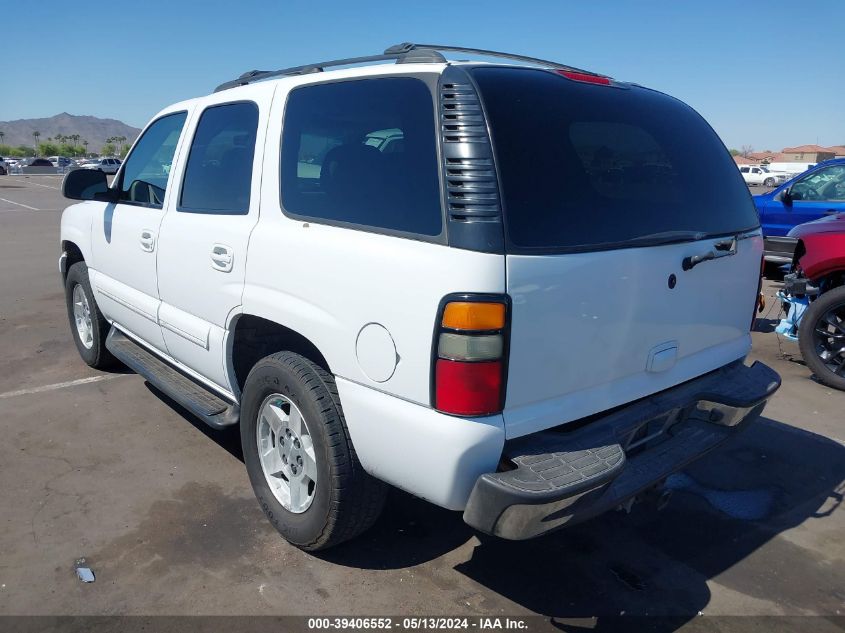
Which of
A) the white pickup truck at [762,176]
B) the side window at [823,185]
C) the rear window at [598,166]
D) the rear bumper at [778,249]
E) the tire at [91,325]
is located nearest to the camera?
the rear window at [598,166]

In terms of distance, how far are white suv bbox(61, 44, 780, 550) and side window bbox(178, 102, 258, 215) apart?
2 cm

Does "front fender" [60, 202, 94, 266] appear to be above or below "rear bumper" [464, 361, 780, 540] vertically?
above

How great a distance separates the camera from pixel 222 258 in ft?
10.9

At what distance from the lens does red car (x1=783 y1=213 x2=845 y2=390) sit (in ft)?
18.5

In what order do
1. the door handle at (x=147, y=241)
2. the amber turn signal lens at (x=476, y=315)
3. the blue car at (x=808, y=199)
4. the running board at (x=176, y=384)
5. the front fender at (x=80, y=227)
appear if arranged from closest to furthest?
the amber turn signal lens at (x=476, y=315) < the running board at (x=176, y=384) < the door handle at (x=147, y=241) < the front fender at (x=80, y=227) < the blue car at (x=808, y=199)

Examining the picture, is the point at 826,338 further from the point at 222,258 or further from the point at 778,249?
the point at 222,258

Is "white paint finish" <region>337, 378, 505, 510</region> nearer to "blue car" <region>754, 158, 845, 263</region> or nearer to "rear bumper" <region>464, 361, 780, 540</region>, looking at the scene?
"rear bumper" <region>464, 361, 780, 540</region>

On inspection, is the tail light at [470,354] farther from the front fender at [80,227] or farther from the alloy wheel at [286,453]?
the front fender at [80,227]

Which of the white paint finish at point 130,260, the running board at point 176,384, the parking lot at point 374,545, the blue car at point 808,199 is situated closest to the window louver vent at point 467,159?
the parking lot at point 374,545

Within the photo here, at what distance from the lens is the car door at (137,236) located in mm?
4105

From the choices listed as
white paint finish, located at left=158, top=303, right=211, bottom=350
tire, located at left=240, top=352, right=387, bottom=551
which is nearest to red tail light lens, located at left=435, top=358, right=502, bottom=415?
tire, located at left=240, top=352, right=387, bottom=551

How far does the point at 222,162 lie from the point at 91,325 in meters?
2.48

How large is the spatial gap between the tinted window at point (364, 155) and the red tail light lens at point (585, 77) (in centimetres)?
64

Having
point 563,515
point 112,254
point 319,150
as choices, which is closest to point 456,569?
point 563,515
